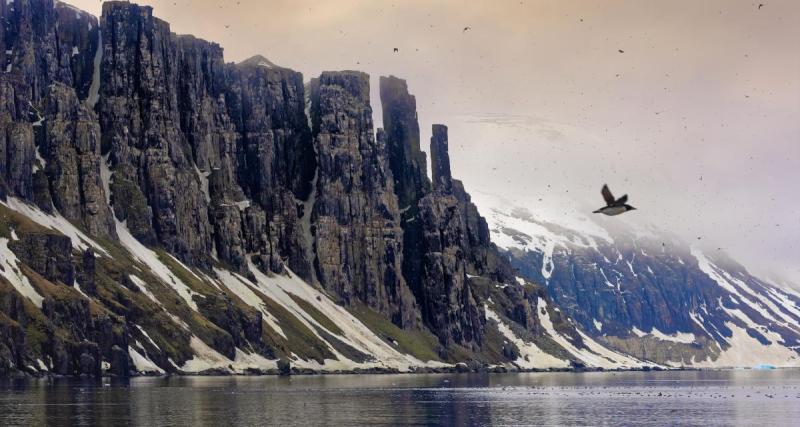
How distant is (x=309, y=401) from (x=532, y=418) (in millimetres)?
40214

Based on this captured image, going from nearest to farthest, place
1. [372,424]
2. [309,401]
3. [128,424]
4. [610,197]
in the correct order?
[610,197] → [128,424] → [372,424] → [309,401]

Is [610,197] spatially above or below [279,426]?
above

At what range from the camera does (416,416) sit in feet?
541

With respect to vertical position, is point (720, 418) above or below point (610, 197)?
below

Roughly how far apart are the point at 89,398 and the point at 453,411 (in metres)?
46.9

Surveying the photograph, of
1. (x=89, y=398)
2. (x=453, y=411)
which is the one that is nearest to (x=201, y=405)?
(x=89, y=398)

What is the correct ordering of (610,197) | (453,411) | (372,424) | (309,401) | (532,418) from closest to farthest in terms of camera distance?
(610,197) → (372,424) → (532,418) → (453,411) → (309,401)

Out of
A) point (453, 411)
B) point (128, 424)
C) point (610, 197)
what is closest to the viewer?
point (610, 197)

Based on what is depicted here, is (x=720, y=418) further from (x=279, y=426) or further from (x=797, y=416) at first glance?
(x=279, y=426)

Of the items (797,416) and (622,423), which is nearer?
(622,423)

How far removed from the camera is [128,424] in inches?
5468

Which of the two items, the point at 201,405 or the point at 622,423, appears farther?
the point at 201,405

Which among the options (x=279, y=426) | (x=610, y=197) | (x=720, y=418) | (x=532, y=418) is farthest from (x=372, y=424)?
(x=610, y=197)

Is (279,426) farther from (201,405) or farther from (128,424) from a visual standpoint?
(201,405)
